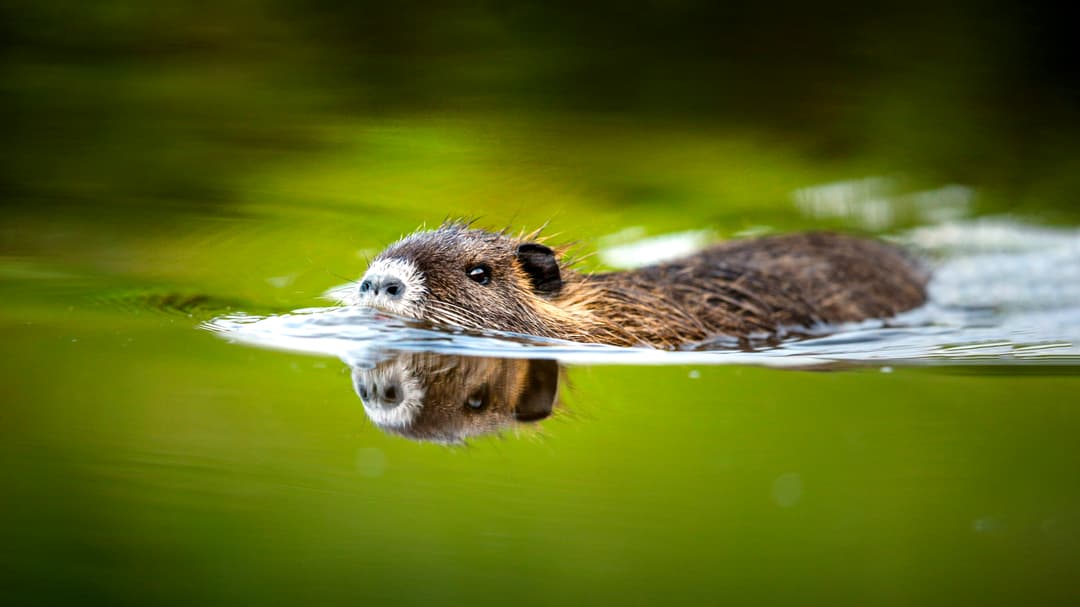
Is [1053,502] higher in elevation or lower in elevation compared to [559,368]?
lower

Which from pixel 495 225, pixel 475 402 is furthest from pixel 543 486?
pixel 495 225

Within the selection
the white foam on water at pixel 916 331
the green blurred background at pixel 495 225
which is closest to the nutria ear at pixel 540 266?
the white foam on water at pixel 916 331

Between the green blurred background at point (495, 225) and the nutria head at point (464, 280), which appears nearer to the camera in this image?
the green blurred background at point (495, 225)

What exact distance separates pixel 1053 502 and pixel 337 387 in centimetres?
192

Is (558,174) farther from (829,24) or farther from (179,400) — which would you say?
(179,400)

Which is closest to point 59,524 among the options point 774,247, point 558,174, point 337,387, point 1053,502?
point 337,387

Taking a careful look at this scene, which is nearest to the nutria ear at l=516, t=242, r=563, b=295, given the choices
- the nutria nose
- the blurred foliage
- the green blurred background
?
the nutria nose

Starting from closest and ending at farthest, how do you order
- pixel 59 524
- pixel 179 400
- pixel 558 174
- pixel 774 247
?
pixel 59 524 < pixel 179 400 < pixel 774 247 < pixel 558 174

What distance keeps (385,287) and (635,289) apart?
123cm

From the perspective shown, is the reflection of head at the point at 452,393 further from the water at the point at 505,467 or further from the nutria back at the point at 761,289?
the nutria back at the point at 761,289

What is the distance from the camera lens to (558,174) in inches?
338

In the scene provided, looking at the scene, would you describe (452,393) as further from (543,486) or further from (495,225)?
(495,225)

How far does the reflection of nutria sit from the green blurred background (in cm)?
70

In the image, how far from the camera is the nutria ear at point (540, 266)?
176 inches
